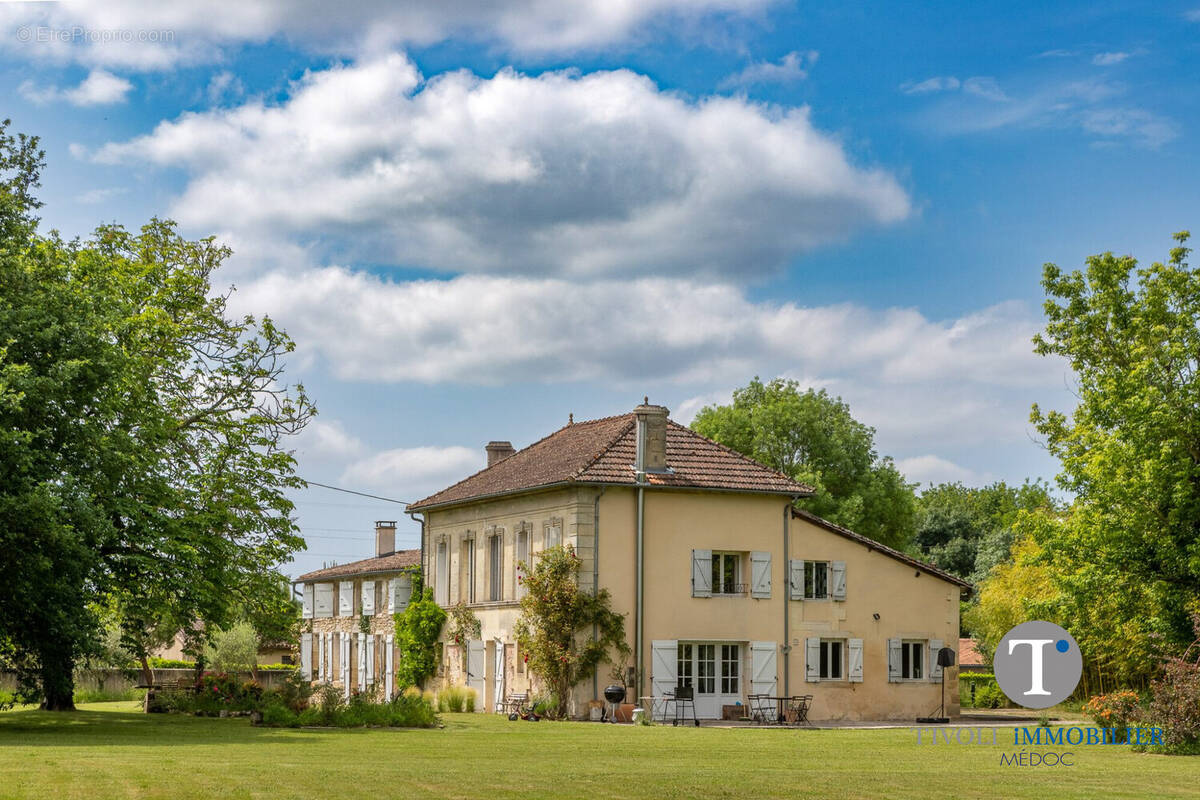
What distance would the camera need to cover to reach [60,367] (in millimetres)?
23000

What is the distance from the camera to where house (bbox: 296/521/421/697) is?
42750mm

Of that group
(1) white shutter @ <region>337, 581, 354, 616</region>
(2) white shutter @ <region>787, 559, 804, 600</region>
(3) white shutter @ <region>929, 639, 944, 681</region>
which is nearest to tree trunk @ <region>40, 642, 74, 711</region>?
(2) white shutter @ <region>787, 559, 804, 600</region>

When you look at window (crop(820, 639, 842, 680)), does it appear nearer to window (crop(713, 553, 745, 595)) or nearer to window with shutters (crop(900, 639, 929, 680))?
window with shutters (crop(900, 639, 929, 680))

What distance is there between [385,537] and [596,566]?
2288 centimetres

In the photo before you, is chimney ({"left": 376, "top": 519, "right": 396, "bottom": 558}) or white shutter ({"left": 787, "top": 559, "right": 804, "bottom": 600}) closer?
white shutter ({"left": 787, "top": 559, "right": 804, "bottom": 600})

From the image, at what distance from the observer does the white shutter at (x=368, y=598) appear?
44.7m

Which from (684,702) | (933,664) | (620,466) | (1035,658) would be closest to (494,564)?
(620,466)

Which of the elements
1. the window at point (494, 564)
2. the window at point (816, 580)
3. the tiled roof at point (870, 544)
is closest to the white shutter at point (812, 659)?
the window at point (816, 580)

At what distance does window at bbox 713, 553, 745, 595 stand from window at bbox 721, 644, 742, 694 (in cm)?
137

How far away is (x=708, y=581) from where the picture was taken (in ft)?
109

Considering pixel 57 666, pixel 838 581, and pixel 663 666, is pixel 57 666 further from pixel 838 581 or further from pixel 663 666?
pixel 838 581

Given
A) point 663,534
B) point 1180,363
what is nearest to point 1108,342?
point 1180,363

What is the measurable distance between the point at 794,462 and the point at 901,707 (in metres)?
22.2

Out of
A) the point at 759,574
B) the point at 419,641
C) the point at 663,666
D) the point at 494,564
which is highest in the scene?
the point at 494,564
